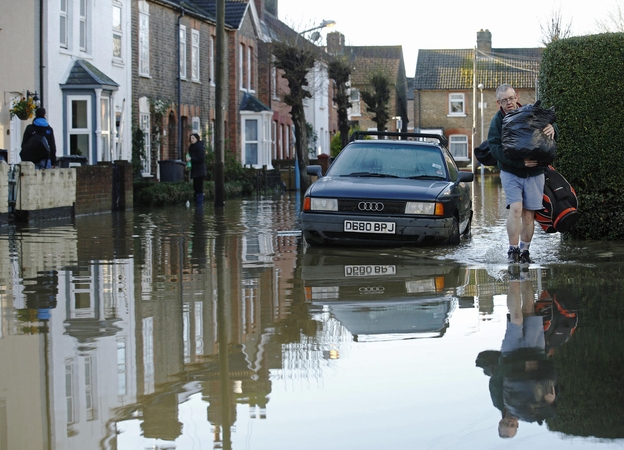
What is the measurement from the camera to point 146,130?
114 ft

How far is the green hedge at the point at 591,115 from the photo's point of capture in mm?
13172

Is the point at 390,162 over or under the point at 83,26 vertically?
under

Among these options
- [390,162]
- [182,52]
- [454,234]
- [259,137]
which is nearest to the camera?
[454,234]

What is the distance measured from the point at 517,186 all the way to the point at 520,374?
18.2ft

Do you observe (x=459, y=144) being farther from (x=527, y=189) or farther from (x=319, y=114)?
(x=527, y=189)

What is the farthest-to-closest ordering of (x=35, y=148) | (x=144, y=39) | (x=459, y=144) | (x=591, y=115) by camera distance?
(x=459, y=144) < (x=144, y=39) < (x=35, y=148) < (x=591, y=115)

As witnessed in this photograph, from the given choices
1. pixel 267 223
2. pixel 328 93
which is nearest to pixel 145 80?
pixel 267 223

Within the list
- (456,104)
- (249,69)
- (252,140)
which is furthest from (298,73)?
(456,104)

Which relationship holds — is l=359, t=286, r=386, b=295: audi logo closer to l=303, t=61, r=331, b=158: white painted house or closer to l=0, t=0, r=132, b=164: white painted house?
l=0, t=0, r=132, b=164: white painted house

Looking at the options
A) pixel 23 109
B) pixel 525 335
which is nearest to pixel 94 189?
pixel 23 109

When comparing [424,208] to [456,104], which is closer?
[424,208]

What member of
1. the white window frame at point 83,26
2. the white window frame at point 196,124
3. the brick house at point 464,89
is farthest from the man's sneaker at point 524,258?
the brick house at point 464,89

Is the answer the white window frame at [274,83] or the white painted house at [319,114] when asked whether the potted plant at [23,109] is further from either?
the white painted house at [319,114]

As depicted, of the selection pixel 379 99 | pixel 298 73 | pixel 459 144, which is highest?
pixel 379 99
